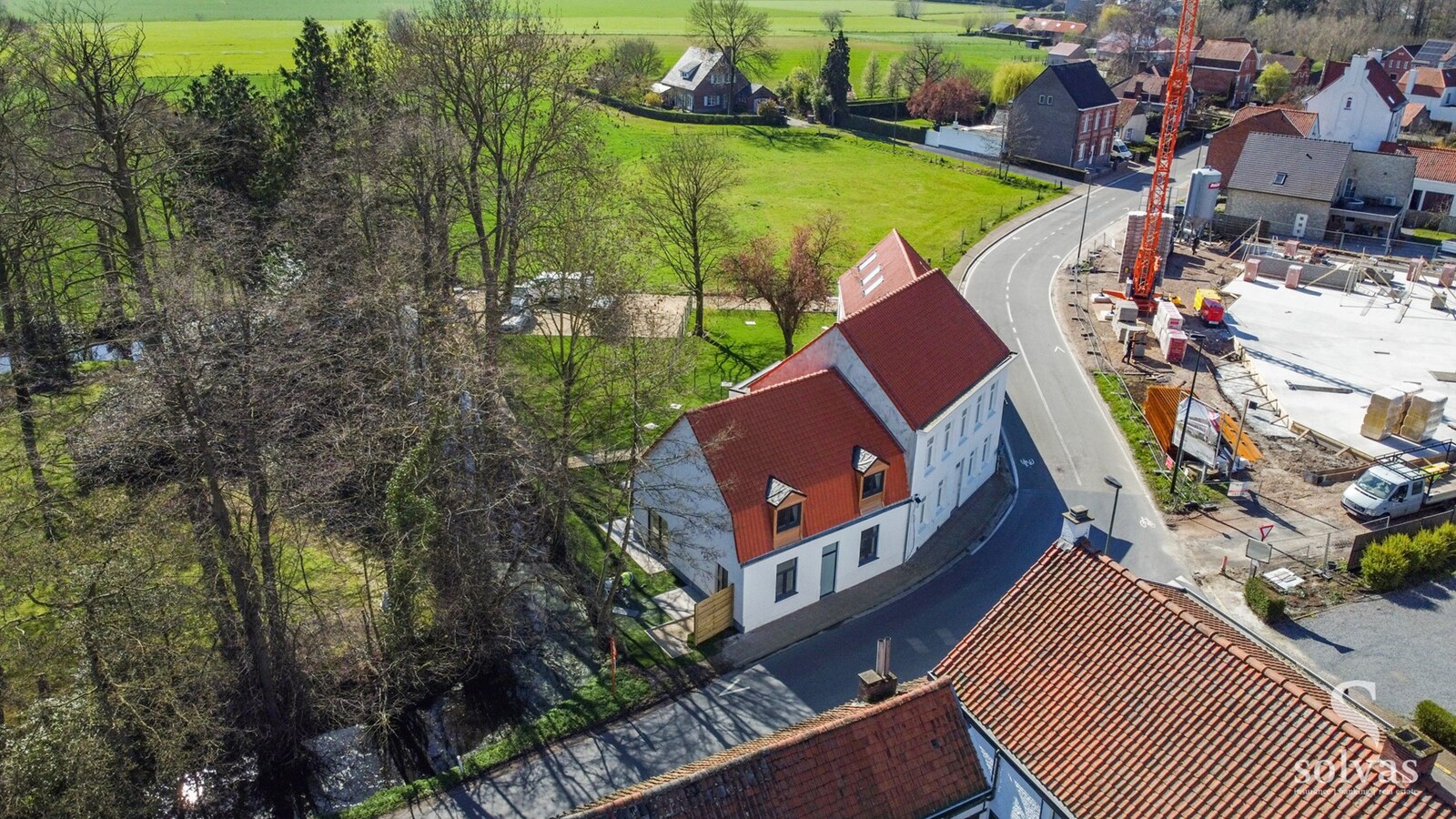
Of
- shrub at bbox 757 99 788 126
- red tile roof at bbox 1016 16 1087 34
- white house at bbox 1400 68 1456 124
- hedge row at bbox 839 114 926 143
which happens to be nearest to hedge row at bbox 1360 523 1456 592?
hedge row at bbox 839 114 926 143

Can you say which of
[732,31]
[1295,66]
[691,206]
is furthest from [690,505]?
[1295,66]

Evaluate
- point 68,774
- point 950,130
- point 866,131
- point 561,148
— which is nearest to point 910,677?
point 68,774

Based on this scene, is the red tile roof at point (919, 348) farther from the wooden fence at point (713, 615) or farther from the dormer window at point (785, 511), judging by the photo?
the wooden fence at point (713, 615)

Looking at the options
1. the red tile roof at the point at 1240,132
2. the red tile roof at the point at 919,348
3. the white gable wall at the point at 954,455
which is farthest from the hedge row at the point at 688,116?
the white gable wall at the point at 954,455

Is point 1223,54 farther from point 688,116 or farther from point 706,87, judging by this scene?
Result: point 688,116

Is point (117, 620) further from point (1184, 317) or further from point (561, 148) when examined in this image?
point (1184, 317)

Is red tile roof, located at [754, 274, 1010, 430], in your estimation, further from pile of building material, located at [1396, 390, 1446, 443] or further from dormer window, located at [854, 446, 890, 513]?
pile of building material, located at [1396, 390, 1446, 443]
